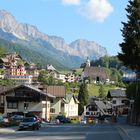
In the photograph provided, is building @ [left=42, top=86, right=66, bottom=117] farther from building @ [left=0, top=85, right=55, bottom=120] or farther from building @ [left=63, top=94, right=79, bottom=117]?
building @ [left=0, top=85, right=55, bottom=120]

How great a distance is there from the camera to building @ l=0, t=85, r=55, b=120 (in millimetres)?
112188

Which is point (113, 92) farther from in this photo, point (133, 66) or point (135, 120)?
point (133, 66)

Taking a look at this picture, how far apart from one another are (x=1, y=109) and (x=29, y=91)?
942cm

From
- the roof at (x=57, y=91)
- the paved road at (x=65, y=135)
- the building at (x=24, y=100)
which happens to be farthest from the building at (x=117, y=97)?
the paved road at (x=65, y=135)

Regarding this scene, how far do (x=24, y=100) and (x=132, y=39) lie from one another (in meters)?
59.3

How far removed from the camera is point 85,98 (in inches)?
6649

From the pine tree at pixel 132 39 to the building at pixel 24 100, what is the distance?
5532cm

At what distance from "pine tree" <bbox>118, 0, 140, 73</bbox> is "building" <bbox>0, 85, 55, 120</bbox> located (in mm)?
55323

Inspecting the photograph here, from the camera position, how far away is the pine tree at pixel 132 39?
55.8 metres

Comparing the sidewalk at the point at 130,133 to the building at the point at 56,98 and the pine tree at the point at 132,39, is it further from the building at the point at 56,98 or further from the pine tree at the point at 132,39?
the building at the point at 56,98

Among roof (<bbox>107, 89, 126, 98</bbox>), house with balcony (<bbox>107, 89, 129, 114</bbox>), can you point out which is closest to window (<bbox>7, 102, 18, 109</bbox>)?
house with balcony (<bbox>107, 89, 129, 114</bbox>)

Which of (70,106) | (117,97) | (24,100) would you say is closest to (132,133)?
(24,100)

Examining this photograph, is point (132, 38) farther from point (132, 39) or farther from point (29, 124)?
point (29, 124)

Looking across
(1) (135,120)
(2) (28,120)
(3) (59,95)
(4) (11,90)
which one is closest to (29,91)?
(4) (11,90)
